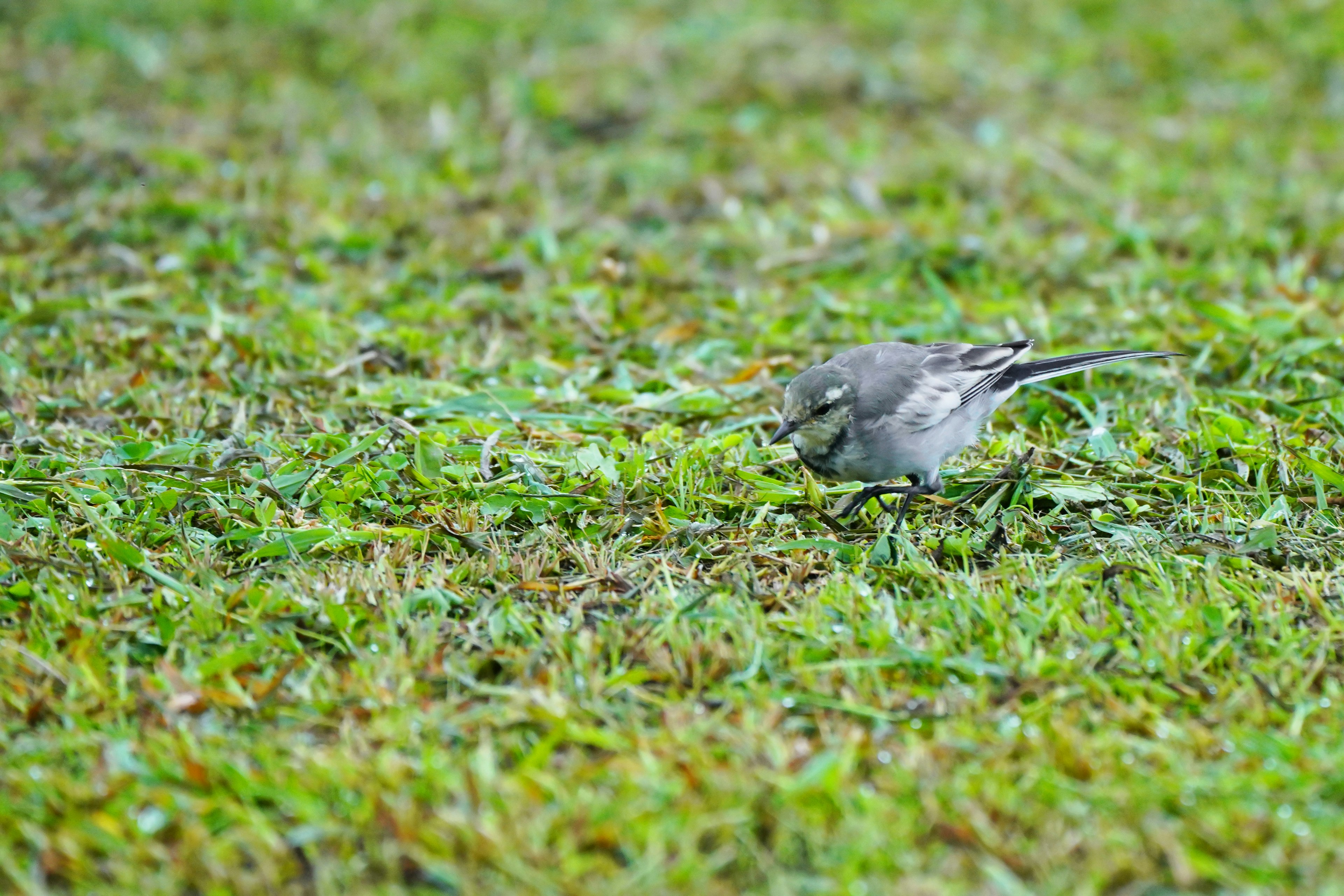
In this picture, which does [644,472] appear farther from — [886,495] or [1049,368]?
[1049,368]

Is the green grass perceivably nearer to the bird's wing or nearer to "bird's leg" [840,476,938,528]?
"bird's leg" [840,476,938,528]

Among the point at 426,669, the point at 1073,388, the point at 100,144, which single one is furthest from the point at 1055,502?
the point at 100,144

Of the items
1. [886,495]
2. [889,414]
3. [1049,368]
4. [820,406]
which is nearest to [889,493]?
[886,495]

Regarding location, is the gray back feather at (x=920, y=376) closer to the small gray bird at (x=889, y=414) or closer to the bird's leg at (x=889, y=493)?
the small gray bird at (x=889, y=414)

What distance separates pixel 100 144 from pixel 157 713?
18.3 ft

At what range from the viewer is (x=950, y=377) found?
484 cm

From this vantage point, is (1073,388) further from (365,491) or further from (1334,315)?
(365,491)

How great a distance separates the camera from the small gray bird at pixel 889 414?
4547 millimetres

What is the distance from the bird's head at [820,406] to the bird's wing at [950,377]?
0.65 feet

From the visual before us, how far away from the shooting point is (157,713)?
11.5 ft

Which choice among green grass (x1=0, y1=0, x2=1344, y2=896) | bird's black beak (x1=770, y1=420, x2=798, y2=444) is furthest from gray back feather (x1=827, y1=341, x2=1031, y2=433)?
green grass (x1=0, y1=0, x2=1344, y2=896)

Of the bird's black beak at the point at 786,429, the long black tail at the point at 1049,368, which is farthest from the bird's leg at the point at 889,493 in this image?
the long black tail at the point at 1049,368

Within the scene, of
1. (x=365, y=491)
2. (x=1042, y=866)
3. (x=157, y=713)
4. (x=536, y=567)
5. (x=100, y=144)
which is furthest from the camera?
(x=100, y=144)

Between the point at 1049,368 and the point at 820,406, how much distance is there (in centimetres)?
109
